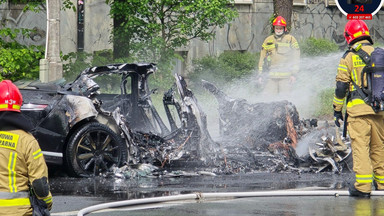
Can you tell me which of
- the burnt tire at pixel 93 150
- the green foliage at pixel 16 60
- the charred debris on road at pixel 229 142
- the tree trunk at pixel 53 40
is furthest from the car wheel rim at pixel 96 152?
the green foliage at pixel 16 60

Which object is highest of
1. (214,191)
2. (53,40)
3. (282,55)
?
(53,40)

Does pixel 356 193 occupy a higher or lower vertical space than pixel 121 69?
lower

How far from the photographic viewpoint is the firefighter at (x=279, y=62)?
48.5 feet

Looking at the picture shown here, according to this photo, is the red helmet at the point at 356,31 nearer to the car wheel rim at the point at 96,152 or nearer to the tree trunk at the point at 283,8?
the car wheel rim at the point at 96,152

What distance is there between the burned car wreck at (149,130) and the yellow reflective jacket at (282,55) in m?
3.70

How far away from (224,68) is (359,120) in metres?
13.9

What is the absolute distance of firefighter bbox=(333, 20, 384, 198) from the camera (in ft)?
28.8

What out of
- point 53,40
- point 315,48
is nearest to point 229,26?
point 315,48

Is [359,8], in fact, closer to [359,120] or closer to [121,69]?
[359,120]

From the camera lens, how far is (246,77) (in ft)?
73.4

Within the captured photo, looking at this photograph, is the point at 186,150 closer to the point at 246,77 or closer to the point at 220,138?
the point at 220,138

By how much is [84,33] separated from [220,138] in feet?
49.1

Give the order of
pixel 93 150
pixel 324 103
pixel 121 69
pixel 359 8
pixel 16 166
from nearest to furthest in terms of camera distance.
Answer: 1. pixel 16 166
2. pixel 93 150
3. pixel 121 69
4. pixel 359 8
5. pixel 324 103

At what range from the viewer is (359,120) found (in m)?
8.88
